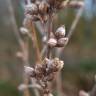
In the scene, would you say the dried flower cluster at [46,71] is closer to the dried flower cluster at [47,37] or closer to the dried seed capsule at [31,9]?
the dried flower cluster at [47,37]

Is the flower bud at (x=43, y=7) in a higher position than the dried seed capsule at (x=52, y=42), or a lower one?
higher

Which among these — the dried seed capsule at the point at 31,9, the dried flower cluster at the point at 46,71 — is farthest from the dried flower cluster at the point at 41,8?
the dried flower cluster at the point at 46,71

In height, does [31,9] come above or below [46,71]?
above

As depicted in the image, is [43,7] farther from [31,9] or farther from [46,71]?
[46,71]

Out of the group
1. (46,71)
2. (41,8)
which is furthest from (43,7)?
(46,71)

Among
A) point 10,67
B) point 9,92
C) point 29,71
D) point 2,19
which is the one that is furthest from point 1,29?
point 29,71

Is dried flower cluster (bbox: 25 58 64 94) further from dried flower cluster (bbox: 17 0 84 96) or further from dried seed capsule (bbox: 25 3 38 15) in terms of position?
dried seed capsule (bbox: 25 3 38 15)

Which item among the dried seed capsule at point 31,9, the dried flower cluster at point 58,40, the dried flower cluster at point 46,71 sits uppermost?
the dried seed capsule at point 31,9

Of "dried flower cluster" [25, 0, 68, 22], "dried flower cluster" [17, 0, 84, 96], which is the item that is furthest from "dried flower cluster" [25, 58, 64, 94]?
"dried flower cluster" [25, 0, 68, 22]

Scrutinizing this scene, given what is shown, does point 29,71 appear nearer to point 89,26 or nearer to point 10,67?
point 10,67

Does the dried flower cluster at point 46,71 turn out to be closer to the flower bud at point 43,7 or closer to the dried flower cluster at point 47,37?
the dried flower cluster at point 47,37

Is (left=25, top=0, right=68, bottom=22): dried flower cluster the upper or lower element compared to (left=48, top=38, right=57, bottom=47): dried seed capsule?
upper
